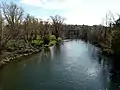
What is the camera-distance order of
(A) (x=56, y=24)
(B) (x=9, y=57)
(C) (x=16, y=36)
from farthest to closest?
1. (A) (x=56, y=24)
2. (C) (x=16, y=36)
3. (B) (x=9, y=57)

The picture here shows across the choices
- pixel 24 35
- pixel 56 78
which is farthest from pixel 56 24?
pixel 56 78

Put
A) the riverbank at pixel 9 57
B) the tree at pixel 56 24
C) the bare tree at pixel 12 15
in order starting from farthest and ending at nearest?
the tree at pixel 56 24 < the bare tree at pixel 12 15 < the riverbank at pixel 9 57

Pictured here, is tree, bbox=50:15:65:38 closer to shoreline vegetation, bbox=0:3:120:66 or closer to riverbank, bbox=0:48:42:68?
shoreline vegetation, bbox=0:3:120:66

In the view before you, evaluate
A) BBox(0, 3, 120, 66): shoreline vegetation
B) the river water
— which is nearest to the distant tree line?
BBox(0, 3, 120, 66): shoreline vegetation

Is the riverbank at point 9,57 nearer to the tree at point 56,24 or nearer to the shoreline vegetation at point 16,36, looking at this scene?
the shoreline vegetation at point 16,36

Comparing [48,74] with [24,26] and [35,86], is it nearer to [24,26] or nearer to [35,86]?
[35,86]

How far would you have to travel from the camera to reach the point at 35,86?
20.0 m

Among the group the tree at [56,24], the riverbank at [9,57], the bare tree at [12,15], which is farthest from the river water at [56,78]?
the tree at [56,24]

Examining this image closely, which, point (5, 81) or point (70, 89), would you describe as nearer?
point (70, 89)

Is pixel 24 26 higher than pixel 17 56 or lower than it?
higher

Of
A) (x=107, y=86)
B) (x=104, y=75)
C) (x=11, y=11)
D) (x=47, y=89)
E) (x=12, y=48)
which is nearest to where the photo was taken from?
(x=47, y=89)

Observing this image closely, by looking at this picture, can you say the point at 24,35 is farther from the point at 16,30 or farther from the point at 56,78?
the point at 56,78

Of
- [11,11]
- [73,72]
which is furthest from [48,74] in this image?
[11,11]

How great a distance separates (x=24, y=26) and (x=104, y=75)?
1386 inches
